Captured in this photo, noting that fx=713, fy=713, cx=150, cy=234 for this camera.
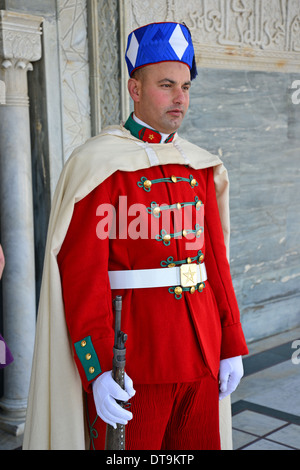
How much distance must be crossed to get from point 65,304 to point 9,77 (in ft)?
5.52

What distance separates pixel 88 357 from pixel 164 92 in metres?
0.78

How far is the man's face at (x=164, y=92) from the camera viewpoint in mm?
Result: 2062

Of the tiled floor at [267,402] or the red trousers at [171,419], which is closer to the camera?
the red trousers at [171,419]

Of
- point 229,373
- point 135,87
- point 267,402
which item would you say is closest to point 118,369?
point 229,373

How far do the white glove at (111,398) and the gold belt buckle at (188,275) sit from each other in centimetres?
36

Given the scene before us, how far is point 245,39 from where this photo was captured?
15.9ft

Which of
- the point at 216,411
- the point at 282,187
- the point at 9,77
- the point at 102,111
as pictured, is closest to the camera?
the point at 216,411

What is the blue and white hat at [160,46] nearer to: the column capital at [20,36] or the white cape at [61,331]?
the white cape at [61,331]

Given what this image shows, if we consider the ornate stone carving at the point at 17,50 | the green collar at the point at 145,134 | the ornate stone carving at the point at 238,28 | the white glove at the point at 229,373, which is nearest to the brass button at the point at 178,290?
the white glove at the point at 229,373

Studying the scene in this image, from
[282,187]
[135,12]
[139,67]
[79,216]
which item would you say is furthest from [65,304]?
[282,187]

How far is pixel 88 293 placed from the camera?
1.91 meters

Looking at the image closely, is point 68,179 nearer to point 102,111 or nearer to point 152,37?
point 152,37

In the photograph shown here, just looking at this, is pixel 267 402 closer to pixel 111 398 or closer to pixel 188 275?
pixel 188 275

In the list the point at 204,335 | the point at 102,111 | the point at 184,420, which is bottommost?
the point at 184,420
